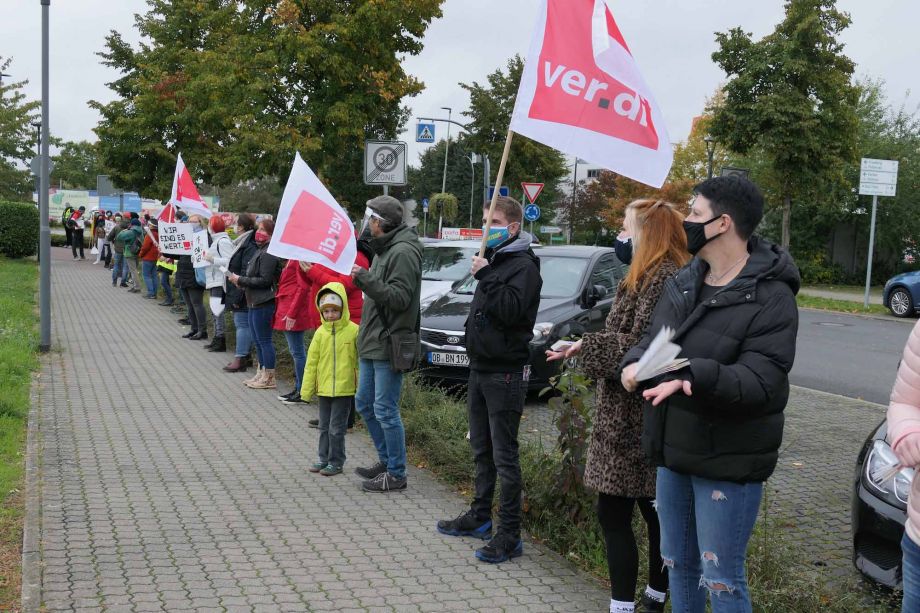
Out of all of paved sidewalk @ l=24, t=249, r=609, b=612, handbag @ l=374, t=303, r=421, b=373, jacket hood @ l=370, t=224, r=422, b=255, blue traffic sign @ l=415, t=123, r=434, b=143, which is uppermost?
blue traffic sign @ l=415, t=123, r=434, b=143

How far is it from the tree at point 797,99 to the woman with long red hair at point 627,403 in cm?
2341

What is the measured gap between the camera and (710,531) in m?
3.17

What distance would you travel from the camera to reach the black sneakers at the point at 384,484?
6348 mm

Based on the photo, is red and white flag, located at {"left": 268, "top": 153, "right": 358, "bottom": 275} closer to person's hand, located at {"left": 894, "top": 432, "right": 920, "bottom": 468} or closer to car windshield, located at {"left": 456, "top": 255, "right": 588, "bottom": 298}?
person's hand, located at {"left": 894, "top": 432, "right": 920, "bottom": 468}

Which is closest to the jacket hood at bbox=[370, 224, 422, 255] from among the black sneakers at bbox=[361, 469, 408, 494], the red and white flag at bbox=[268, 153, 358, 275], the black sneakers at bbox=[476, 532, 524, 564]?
the red and white flag at bbox=[268, 153, 358, 275]

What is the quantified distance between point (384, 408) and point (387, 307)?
0.69 metres

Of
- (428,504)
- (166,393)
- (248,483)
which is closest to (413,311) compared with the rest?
(428,504)

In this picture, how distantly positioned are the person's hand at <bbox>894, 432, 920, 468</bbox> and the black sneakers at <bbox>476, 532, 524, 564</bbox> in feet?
9.05

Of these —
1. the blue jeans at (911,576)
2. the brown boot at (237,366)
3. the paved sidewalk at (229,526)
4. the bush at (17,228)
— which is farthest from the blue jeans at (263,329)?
the bush at (17,228)

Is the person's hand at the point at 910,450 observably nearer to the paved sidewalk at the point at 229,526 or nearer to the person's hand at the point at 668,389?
the person's hand at the point at 668,389

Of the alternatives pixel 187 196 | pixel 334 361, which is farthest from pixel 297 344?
pixel 187 196

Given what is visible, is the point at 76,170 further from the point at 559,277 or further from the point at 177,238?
the point at 559,277

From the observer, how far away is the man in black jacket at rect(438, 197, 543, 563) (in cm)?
484

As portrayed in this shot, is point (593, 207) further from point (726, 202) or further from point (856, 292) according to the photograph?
point (726, 202)
